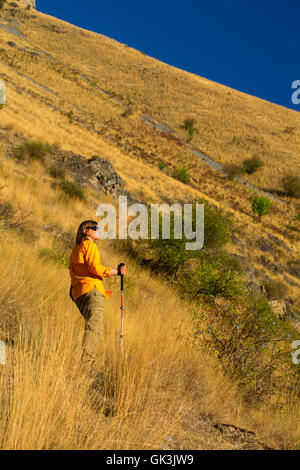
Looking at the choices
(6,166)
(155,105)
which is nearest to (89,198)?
(6,166)

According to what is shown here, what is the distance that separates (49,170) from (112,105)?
1810 inches

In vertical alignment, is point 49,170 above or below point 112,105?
below

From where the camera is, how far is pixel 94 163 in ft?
56.5

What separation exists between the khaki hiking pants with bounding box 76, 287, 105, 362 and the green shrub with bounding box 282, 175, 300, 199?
164ft

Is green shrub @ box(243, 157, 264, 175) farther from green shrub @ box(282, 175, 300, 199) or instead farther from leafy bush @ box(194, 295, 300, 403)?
leafy bush @ box(194, 295, 300, 403)

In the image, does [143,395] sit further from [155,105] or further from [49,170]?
[155,105]

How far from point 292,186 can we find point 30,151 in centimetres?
4392

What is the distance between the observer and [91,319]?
3.29m

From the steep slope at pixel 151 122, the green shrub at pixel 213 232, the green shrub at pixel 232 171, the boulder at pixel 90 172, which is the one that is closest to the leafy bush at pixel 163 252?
the green shrub at pixel 213 232

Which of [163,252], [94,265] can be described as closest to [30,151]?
[163,252]

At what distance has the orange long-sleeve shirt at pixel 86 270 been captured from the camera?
338 cm

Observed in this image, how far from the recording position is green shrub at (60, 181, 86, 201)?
41.1ft

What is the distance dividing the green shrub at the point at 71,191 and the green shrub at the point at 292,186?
43.0 metres

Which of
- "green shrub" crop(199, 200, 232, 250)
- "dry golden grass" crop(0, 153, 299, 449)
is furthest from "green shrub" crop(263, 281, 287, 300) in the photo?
"dry golden grass" crop(0, 153, 299, 449)
